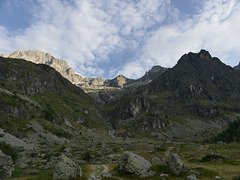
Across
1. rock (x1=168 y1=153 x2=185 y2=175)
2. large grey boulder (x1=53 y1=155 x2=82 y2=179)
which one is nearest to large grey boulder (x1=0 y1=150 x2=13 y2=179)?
large grey boulder (x1=53 y1=155 x2=82 y2=179)

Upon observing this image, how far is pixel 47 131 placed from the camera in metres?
117

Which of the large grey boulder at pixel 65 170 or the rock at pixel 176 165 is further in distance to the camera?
the rock at pixel 176 165

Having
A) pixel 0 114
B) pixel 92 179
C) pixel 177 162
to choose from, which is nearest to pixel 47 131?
pixel 0 114

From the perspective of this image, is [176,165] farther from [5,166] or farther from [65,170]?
[5,166]

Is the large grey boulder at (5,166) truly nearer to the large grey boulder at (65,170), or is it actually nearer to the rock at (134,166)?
the large grey boulder at (65,170)

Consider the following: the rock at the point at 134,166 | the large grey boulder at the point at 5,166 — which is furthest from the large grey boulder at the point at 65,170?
the rock at the point at 134,166

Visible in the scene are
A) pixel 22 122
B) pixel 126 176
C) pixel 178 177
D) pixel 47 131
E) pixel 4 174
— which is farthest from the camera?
pixel 47 131

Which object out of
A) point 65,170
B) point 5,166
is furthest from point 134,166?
point 5,166

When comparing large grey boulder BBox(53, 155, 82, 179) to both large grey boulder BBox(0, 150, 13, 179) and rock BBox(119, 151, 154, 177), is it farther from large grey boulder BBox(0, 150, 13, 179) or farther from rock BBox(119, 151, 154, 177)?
rock BBox(119, 151, 154, 177)

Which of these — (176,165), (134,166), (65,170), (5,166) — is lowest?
(134,166)

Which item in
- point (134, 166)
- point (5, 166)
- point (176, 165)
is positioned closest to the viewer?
point (5, 166)

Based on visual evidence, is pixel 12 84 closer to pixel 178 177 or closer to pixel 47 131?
pixel 47 131

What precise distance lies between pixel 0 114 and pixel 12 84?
272ft

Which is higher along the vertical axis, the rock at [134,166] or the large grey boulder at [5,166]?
the large grey boulder at [5,166]
